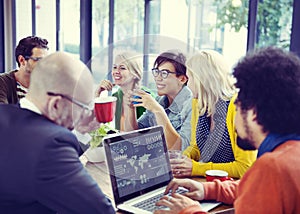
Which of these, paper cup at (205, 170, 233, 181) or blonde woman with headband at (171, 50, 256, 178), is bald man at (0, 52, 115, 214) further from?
blonde woman with headband at (171, 50, 256, 178)

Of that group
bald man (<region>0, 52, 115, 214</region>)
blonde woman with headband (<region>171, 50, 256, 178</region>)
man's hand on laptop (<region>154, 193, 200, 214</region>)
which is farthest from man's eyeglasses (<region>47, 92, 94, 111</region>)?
blonde woman with headband (<region>171, 50, 256, 178</region>)

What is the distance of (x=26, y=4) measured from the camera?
5.48 m

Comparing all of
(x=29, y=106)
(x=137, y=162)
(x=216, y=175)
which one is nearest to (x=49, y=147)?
(x=29, y=106)

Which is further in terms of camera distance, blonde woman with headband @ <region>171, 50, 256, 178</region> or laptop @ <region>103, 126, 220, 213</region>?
blonde woman with headband @ <region>171, 50, 256, 178</region>

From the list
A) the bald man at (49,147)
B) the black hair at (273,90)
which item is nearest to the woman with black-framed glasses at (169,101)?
the bald man at (49,147)

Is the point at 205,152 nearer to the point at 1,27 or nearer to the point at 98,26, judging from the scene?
the point at 98,26

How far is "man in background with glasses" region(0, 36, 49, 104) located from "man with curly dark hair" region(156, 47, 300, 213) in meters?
1.86

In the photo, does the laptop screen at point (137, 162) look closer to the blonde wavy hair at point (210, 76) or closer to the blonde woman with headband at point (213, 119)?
the blonde woman with headband at point (213, 119)

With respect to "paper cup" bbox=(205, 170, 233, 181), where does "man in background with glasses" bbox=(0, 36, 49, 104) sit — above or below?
above

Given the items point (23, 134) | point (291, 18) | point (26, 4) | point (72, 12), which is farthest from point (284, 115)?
point (26, 4)

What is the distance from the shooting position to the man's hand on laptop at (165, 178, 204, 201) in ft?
4.97

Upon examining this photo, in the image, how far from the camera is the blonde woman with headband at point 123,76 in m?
1.72

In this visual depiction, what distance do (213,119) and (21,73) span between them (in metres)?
1.52

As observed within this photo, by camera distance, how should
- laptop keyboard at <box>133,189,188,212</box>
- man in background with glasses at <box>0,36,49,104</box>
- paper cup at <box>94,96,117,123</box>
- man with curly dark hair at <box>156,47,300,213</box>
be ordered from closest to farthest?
man with curly dark hair at <box>156,47,300,213</box> → laptop keyboard at <box>133,189,188,212</box> → paper cup at <box>94,96,117,123</box> → man in background with glasses at <box>0,36,49,104</box>
